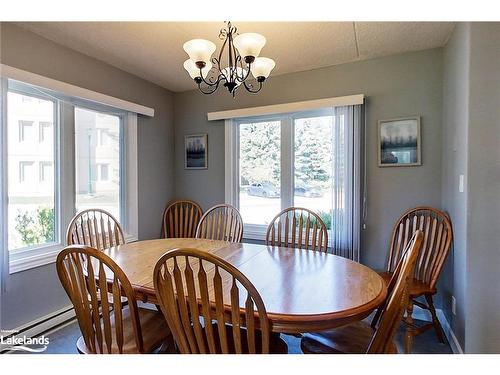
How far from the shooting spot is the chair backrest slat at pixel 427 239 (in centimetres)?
196

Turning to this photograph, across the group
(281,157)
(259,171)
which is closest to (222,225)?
(259,171)

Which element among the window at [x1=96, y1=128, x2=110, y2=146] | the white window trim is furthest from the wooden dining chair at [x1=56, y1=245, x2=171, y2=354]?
the window at [x1=96, y1=128, x2=110, y2=146]

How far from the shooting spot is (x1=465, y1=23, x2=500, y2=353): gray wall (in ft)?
5.35

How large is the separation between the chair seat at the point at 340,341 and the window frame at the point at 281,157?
5.49ft

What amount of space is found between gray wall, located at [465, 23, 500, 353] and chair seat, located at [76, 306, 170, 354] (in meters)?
1.86

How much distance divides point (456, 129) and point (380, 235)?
1.10 meters

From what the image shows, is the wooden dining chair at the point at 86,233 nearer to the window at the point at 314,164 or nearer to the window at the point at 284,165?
the window at the point at 284,165

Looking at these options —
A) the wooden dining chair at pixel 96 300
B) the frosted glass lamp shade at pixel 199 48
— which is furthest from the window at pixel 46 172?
the frosted glass lamp shade at pixel 199 48

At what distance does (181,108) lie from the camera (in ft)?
11.6

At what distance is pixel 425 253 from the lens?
216cm

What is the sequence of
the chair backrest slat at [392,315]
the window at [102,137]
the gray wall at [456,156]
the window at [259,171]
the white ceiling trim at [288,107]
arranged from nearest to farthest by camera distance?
the chair backrest slat at [392,315] < the gray wall at [456,156] < the white ceiling trim at [288,107] < the window at [102,137] < the window at [259,171]

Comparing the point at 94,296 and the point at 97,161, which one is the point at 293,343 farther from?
the point at 97,161
